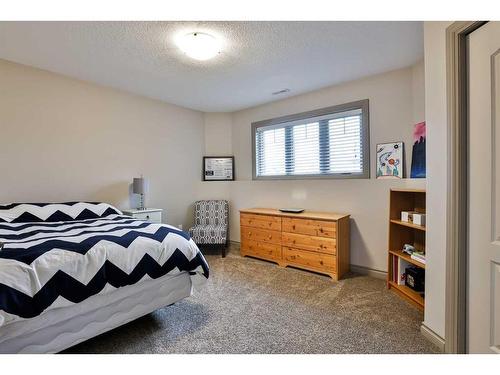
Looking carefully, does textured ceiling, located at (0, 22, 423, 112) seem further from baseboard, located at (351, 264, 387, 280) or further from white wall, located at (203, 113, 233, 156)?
baseboard, located at (351, 264, 387, 280)

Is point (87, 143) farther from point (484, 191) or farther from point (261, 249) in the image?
point (484, 191)

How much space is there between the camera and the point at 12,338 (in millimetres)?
1341

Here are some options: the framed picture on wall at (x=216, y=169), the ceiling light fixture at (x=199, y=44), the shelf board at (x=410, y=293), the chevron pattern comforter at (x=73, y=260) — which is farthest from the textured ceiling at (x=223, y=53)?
the shelf board at (x=410, y=293)

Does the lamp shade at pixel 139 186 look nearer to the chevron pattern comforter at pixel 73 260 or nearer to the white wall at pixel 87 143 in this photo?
the white wall at pixel 87 143

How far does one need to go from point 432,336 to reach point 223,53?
2903 mm

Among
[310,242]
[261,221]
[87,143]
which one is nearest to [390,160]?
[310,242]

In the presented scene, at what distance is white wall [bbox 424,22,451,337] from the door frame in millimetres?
89

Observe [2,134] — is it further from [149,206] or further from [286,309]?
[286,309]

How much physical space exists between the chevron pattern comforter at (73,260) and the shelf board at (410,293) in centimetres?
186

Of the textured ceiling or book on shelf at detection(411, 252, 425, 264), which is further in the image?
book on shelf at detection(411, 252, 425, 264)

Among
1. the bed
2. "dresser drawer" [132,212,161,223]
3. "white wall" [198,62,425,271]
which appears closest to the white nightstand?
"dresser drawer" [132,212,161,223]

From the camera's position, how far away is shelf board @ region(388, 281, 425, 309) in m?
2.19

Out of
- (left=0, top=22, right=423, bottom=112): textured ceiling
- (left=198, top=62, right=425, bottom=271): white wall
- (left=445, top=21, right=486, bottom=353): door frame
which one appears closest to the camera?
(left=445, top=21, right=486, bottom=353): door frame
